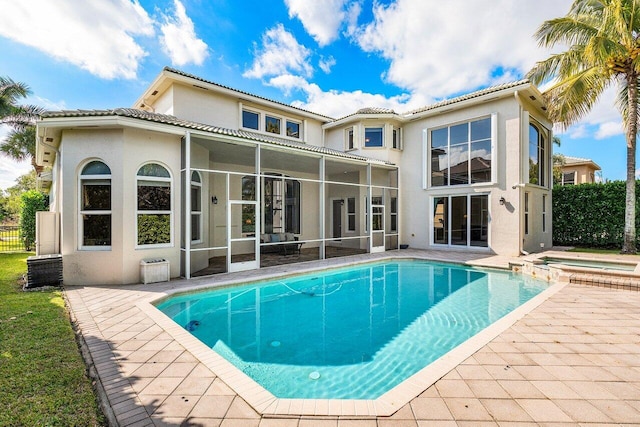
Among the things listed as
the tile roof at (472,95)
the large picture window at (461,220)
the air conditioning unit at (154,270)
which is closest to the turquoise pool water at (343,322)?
the air conditioning unit at (154,270)

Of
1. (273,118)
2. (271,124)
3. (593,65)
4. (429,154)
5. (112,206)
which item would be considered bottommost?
(112,206)

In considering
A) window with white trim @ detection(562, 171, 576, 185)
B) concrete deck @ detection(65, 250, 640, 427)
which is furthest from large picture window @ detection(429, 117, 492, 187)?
window with white trim @ detection(562, 171, 576, 185)

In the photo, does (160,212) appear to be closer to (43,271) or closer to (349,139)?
(43,271)

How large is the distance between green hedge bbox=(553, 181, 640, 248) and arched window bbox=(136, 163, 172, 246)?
19.5 metres

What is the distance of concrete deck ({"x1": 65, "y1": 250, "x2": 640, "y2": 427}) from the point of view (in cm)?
266

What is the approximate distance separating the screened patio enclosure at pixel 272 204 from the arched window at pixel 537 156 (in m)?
6.41

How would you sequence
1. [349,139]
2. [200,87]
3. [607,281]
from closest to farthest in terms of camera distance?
[607,281] < [200,87] < [349,139]

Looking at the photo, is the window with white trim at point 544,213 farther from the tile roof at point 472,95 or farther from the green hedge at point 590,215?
the tile roof at point 472,95

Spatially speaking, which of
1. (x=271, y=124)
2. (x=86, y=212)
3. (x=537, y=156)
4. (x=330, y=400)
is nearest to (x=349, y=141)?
(x=271, y=124)

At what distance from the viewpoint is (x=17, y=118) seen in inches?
842

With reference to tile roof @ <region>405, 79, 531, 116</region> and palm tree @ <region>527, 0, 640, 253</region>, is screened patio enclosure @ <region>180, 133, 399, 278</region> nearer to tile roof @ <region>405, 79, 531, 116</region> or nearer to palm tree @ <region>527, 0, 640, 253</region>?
tile roof @ <region>405, 79, 531, 116</region>

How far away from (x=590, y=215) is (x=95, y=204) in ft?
71.8

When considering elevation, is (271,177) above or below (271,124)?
below

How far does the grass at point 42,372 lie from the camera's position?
2715 mm
